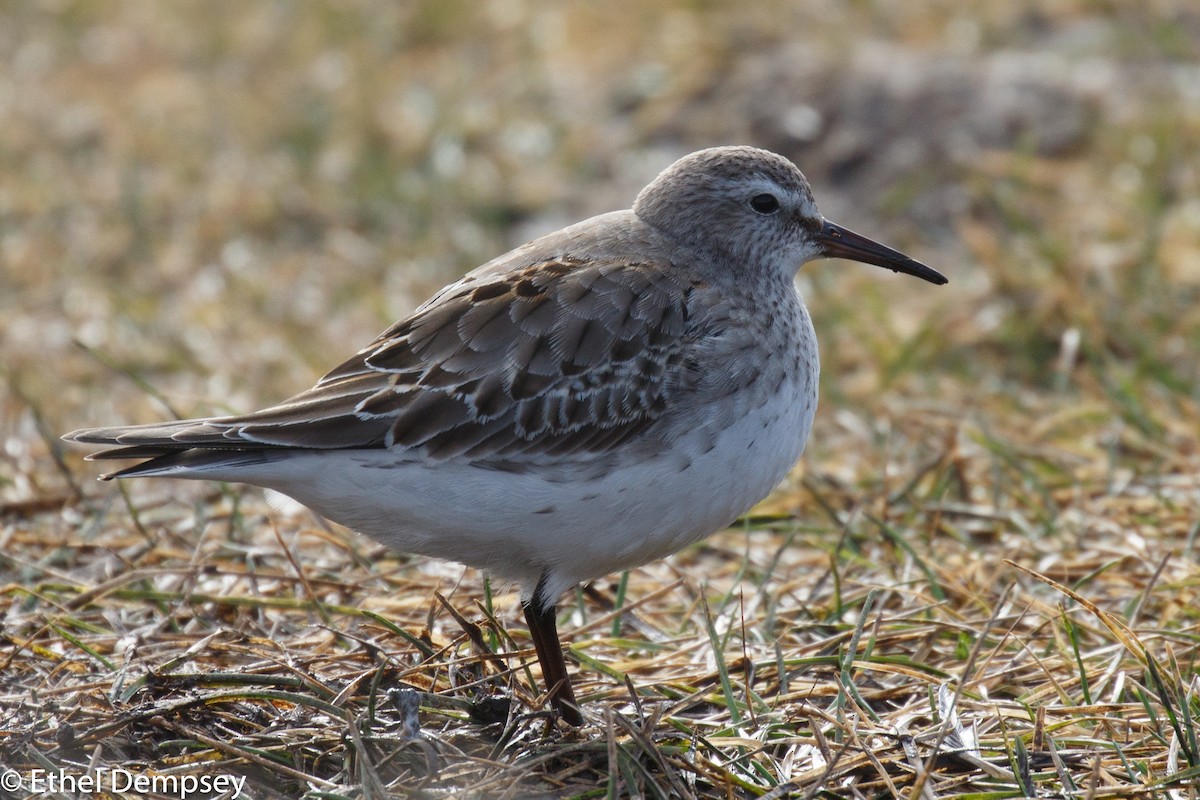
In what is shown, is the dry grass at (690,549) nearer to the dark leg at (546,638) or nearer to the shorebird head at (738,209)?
the dark leg at (546,638)

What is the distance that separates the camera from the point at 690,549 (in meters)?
5.87

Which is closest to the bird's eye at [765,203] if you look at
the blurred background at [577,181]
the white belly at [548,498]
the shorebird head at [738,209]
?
the shorebird head at [738,209]

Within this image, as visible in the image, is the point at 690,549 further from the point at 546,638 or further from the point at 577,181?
the point at 577,181

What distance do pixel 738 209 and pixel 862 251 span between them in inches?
22.1

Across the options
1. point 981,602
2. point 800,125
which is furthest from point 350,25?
point 981,602

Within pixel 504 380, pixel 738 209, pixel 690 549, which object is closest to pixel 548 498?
pixel 504 380

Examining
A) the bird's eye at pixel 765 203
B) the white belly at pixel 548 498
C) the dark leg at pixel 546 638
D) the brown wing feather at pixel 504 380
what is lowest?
the dark leg at pixel 546 638

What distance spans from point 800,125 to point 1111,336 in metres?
3.03

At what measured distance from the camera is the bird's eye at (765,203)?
5133 mm

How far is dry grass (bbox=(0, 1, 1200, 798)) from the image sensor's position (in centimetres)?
415

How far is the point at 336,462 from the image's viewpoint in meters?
4.36

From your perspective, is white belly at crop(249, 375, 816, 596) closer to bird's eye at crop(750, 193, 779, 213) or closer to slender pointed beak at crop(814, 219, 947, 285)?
bird's eye at crop(750, 193, 779, 213)

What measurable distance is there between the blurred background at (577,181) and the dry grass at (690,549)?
33 mm

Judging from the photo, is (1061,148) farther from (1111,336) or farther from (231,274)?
(231,274)
